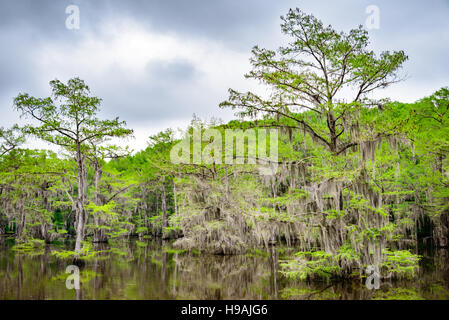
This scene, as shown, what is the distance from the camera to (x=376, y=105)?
32.6ft

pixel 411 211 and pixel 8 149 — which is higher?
pixel 8 149

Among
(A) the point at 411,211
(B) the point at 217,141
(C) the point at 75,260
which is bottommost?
(C) the point at 75,260

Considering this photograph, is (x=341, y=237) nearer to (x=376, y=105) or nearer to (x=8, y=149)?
(x=376, y=105)

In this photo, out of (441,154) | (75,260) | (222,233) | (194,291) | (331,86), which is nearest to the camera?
(194,291)

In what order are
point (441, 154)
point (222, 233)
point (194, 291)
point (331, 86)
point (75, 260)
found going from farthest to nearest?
1. point (222, 233)
2. point (441, 154)
3. point (75, 260)
4. point (331, 86)
5. point (194, 291)

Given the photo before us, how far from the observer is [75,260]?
14.9 metres

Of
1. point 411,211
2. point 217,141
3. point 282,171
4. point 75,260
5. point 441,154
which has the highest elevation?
point 217,141

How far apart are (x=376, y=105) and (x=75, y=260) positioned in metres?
15.4

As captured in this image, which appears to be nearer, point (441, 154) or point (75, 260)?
point (75, 260)

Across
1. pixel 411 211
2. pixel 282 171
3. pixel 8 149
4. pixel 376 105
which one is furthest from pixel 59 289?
pixel 411 211

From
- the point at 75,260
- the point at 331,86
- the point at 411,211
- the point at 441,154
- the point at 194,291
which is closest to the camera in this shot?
the point at 194,291

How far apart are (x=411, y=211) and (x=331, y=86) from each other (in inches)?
659

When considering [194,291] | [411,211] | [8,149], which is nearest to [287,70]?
[194,291]

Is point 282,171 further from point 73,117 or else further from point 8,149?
A: point 8,149
